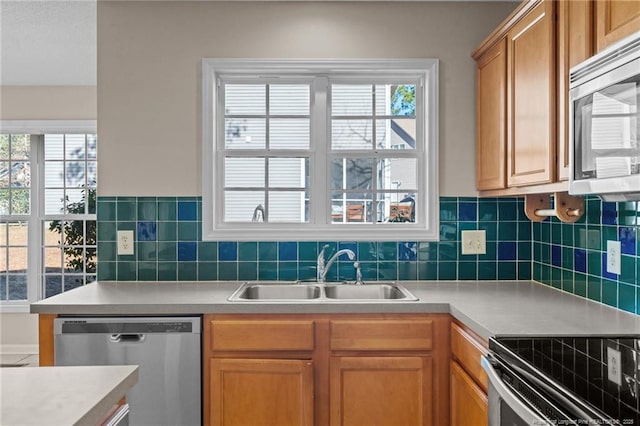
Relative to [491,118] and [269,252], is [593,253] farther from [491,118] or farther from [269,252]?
[269,252]

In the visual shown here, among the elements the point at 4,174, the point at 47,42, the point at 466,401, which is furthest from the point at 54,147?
the point at 466,401

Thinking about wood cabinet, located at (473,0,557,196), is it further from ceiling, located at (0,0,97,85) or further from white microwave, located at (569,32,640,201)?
ceiling, located at (0,0,97,85)

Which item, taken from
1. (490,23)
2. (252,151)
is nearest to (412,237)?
(252,151)

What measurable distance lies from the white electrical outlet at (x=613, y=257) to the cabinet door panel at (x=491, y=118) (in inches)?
20.5

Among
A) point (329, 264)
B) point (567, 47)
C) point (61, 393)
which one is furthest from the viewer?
point (329, 264)

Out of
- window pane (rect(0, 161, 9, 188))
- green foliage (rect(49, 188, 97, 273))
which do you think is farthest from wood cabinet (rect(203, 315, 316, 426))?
window pane (rect(0, 161, 9, 188))

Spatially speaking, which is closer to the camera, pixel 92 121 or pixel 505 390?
pixel 505 390

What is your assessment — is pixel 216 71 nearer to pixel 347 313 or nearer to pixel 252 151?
pixel 252 151

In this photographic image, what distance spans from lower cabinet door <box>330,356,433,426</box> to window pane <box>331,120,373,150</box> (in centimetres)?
124

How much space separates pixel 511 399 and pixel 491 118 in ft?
5.08

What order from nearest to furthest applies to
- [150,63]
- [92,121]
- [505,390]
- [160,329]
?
[505,390]
[160,329]
[150,63]
[92,121]

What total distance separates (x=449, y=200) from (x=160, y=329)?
5.47 feet

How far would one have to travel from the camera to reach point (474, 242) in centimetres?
264

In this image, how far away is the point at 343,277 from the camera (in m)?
2.64
